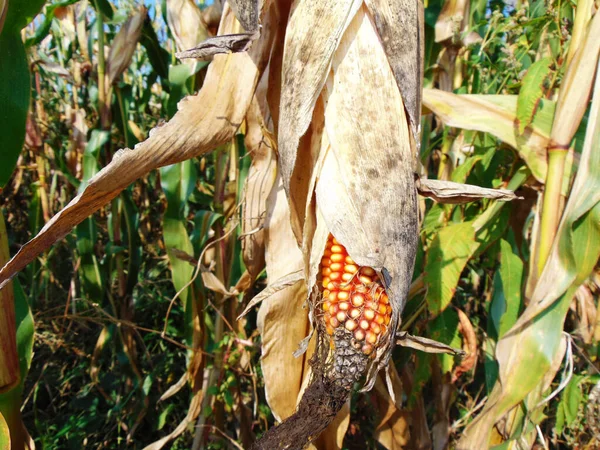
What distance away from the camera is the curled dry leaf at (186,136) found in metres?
0.80

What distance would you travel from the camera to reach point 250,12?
92cm

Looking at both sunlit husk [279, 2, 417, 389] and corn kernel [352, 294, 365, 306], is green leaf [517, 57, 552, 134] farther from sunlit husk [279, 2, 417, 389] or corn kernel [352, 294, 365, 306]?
corn kernel [352, 294, 365, 306]

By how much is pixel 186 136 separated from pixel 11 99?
41 cm

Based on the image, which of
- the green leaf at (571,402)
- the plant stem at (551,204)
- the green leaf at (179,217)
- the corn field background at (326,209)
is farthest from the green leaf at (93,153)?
the green leaf at (571,402)

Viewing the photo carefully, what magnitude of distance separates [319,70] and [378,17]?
0.12m

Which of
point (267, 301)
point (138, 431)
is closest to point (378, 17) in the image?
point (267, 301)

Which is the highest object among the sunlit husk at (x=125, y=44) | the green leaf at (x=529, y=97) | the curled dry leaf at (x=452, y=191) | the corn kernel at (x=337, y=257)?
the sunlit husk at (x=125, y=44)

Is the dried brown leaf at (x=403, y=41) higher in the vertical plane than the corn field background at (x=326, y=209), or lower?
higher

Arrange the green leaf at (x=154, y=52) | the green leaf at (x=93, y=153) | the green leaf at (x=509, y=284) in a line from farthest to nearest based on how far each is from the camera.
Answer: the green leaf at (x=154, y=52) → the green leaf at (x=93, y=153) → the green leaf at (x=509, y=284)

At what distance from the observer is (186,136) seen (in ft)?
3.03

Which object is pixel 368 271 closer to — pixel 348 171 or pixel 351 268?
pixel 351 268

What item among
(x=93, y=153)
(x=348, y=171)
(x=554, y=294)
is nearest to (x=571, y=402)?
(x=554, y=294)

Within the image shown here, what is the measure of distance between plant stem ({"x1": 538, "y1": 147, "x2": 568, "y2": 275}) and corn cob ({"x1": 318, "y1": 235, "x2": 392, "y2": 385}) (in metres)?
0.59

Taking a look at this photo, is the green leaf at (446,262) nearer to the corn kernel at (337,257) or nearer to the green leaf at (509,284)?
the green leaf at (509,284)
